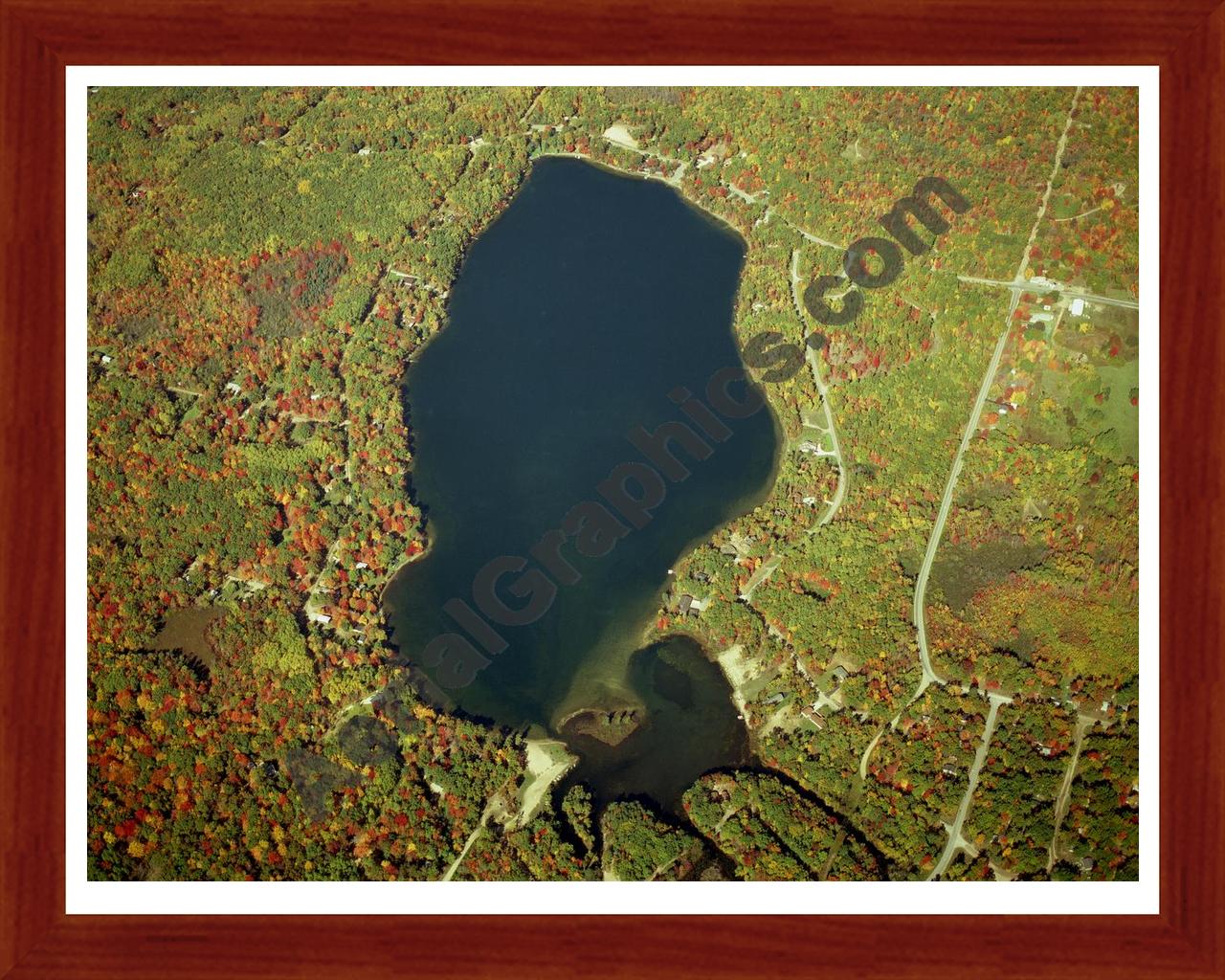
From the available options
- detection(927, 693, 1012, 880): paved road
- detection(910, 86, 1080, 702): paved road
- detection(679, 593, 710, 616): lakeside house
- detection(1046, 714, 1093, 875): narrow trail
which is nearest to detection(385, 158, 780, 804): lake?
detection(679, 593, 710, 616): lakeside house

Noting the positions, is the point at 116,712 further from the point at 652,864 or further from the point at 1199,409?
the point at 1199,409

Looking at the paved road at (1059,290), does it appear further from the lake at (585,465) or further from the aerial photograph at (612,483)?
the lake at (585,465)

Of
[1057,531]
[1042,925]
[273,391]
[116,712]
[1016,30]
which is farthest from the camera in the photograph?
[273,391]

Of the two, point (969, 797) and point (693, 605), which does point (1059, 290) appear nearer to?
point (693, 605)

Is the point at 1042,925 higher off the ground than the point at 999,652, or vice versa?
the point at 999,652

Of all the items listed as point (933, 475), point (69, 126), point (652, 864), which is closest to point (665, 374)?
point (933, 475)

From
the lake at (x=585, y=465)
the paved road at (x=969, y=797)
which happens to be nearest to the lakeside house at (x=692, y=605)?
the lake at (x=585, y=465)
